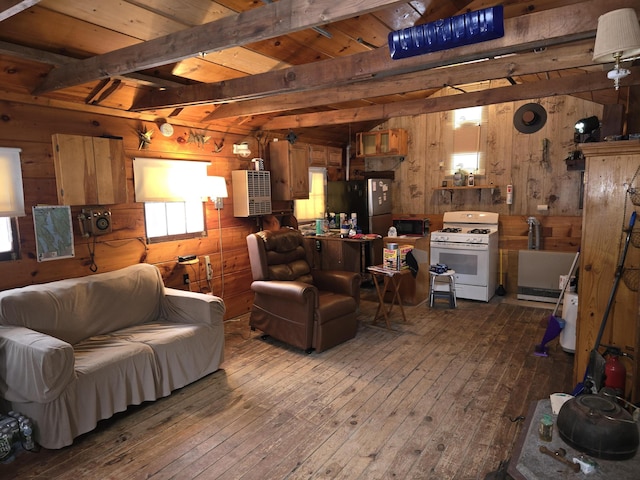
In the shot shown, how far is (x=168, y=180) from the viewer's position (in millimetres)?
3959

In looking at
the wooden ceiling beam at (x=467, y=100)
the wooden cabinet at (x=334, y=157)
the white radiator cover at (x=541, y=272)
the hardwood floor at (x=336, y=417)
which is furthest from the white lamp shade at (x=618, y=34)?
the wooden cabinet at (x=334, y=157)

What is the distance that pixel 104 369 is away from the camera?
253cm

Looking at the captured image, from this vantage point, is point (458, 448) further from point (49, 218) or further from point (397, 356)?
point (49, 218)

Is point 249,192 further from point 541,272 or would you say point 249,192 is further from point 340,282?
point 541,272

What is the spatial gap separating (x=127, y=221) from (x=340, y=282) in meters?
2.10

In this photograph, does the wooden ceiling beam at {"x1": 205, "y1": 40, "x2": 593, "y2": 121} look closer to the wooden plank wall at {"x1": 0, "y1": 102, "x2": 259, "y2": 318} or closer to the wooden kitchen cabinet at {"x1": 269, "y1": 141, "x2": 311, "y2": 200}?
the wooden plank wall at {"x1": 0, "y1": 102, "x2": 259, "y2": 318}

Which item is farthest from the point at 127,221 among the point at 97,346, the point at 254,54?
the point at 254,54

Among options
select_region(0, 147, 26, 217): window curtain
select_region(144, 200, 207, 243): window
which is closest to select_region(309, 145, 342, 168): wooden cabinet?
select_region(144, 200, 207, 243): window

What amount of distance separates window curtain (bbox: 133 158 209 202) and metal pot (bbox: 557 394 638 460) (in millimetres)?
3500

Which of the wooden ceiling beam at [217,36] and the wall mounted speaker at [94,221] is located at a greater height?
the wooden ceiling beam at [217,36]

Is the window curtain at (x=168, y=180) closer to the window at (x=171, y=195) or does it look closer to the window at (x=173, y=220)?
the window at (x=171, y=195)

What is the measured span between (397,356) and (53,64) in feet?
11.3

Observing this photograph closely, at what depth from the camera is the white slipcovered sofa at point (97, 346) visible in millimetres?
2312

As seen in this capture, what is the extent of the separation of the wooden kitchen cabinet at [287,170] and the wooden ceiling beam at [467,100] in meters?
0.29
